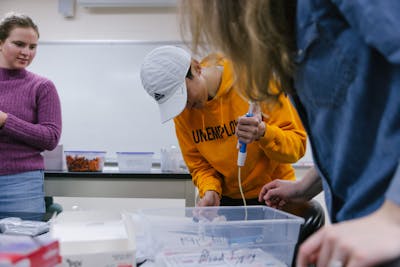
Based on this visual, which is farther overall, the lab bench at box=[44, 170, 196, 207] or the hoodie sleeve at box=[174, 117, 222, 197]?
A: the lab bench at box=[44, 170, 196, 207]

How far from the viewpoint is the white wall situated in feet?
9.68

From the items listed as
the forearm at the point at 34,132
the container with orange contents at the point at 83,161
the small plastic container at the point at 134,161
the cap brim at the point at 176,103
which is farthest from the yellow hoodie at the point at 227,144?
the container with orange contents at the point at 83,161

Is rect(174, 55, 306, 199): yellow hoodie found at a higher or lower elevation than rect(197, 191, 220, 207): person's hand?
higher

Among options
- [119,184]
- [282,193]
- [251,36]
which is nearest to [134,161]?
[119,184]

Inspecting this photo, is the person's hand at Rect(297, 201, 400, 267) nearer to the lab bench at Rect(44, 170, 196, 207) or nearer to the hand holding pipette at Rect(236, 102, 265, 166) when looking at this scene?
the hand holding pipette at Rect(236, 102, 265, 166)

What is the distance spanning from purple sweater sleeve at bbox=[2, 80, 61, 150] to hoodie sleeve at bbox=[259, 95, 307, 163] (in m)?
0.97

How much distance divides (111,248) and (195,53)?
0.36 metres

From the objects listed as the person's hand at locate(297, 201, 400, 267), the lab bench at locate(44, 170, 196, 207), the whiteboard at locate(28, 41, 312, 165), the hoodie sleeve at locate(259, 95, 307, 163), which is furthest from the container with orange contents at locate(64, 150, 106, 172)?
the person's hand at locate(297, 201, 400, 267)

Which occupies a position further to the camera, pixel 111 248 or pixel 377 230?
pixel 111 248

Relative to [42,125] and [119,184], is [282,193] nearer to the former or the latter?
[42,125]

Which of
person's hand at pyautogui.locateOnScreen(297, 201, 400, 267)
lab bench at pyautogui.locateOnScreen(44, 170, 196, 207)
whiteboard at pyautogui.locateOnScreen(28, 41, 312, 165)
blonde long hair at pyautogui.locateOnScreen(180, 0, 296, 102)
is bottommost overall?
lab bench at pyautogui.locateOnScreen(44, 170, 196, 207)

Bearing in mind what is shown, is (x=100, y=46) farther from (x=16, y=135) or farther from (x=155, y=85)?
(x=155, y=85)

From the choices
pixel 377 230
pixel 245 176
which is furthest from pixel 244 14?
pixel 245 176

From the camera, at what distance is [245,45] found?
1.84 ft
